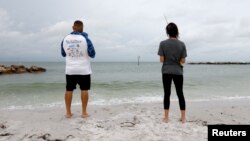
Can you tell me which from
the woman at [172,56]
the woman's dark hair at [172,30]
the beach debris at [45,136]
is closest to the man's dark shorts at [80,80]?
the beach debris at [45,136]

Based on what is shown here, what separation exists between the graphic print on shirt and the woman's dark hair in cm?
172

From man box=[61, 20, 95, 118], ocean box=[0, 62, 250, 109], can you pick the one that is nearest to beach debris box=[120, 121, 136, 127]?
man box=[61, 20, 95, 118]

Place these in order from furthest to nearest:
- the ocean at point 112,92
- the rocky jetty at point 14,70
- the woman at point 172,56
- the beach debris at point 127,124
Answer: the rocky jetty at point 14,70, the ocean at point 112,92, the woman at point 172,56, the beach debris at point 127,124

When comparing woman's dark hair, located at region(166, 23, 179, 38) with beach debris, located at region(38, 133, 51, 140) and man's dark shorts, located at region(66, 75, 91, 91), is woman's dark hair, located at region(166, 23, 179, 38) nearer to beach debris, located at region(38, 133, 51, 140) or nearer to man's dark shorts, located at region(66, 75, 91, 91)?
man's dark shorts, located at region(66, 75, 91, 91)

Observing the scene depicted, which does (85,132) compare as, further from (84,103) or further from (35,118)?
(35,118)

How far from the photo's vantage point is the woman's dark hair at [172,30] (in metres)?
5.01

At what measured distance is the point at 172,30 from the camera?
5.02 metres

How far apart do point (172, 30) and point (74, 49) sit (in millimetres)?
1921

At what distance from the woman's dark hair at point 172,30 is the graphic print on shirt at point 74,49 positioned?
5.65 feet

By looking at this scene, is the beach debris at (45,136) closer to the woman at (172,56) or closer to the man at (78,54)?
the man at (78,54)

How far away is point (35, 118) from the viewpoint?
589cm

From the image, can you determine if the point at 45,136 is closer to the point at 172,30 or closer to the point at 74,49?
the point at 74,49

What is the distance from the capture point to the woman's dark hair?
5.01 metres

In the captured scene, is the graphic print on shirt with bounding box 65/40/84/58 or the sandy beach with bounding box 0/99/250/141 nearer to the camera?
the sandy beach with bounding box 0/99/250/141
